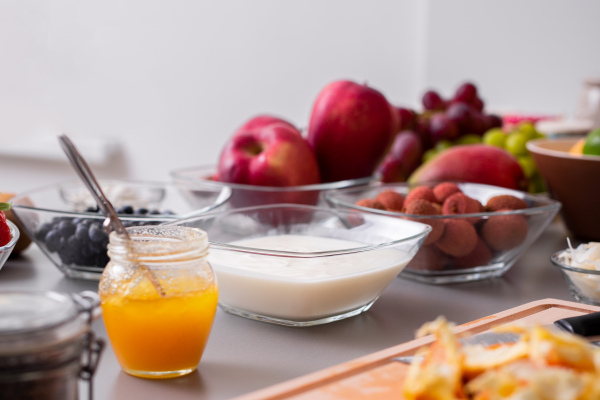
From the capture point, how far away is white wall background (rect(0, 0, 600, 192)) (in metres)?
3.48

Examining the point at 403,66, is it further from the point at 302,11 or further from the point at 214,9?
the point at 214,9

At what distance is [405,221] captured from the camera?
0.93 m

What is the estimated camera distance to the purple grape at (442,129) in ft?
5.03

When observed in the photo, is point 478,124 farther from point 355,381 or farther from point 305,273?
point 355,381

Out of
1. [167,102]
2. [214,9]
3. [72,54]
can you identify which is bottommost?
[167,102]

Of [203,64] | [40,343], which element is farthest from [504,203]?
[203,64]

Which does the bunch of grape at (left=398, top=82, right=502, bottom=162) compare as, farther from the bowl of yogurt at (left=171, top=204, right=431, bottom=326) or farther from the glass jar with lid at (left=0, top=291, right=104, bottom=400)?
the glass jar with lid at (left=0, top=291, right=104, bottom=400)

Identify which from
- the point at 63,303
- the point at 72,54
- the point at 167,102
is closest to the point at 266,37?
the point at 167,102

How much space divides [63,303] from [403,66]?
346 cm

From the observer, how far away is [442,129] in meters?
1.53

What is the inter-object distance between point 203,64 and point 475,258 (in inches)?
118

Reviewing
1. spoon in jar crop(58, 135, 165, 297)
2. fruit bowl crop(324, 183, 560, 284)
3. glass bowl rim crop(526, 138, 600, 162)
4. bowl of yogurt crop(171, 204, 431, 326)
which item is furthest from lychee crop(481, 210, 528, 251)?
spoon in jar crop(58, 135, 165, 297)

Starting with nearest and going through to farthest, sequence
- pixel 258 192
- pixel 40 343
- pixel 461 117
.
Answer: pixel 40 343, pixel 258 192, pixel 461 117

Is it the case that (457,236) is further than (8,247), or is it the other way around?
(457,236)
